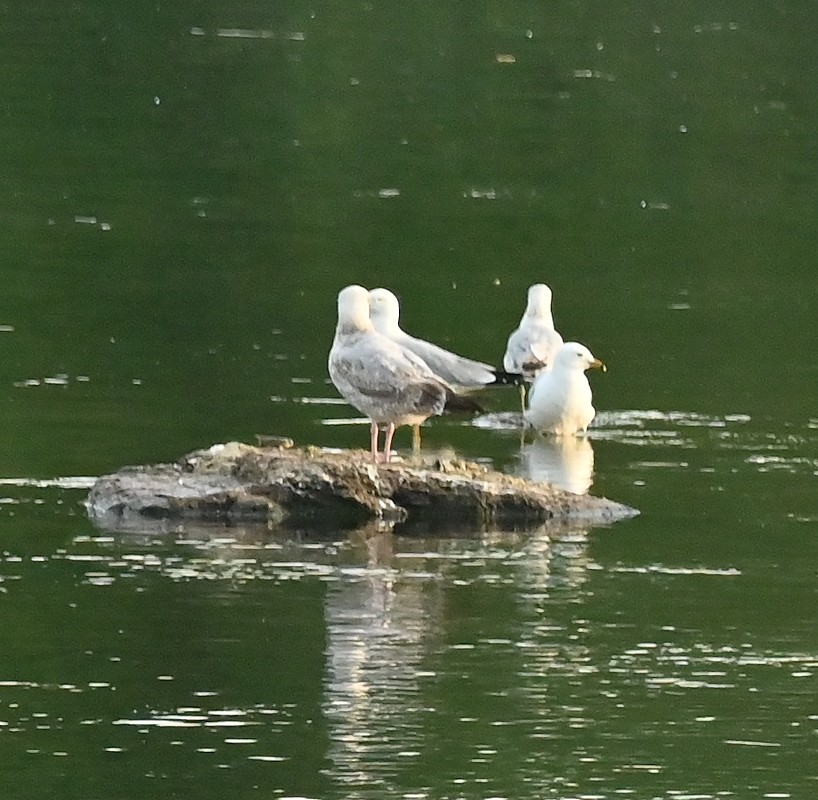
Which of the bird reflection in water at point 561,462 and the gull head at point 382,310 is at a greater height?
the gull head at point 382,310

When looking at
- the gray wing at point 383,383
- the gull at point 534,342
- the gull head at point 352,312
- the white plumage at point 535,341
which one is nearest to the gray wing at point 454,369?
the gull head at point 352,312

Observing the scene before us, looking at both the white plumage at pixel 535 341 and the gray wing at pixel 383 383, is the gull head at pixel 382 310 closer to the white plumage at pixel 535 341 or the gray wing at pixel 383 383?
the white plumage at pixel 535 341

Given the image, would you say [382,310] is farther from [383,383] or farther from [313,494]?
[313,494]

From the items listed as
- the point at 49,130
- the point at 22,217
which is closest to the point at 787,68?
the point at 49,130

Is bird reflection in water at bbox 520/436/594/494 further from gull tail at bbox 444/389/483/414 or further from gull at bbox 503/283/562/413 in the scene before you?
gull at bbox 503/283/562/413

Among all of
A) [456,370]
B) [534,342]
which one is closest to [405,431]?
[456,370]

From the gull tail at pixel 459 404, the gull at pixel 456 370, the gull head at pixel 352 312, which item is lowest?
the gull tail at pixel 459 404

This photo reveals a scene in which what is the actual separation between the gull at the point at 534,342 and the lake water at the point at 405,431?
0.91 ft

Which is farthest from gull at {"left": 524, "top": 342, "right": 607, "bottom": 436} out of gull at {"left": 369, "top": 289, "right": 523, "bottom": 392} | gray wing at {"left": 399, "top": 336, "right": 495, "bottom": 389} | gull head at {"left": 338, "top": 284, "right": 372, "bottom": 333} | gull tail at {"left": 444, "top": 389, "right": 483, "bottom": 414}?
gull head at {"left": 338, "top": 284, "right": 372, "bottom": 333}

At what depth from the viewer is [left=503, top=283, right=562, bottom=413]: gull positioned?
16.4m

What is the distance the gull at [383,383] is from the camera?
12875 millimetres

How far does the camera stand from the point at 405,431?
599 inches

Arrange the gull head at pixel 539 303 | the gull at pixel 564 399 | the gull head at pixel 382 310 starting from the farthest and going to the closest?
the gull head at pixel 539 303, the gull head at pixel 382 310, the gull at pixel 564 399

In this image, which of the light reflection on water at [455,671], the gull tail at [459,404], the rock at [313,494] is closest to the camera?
the light reflection on water at [455,671]
